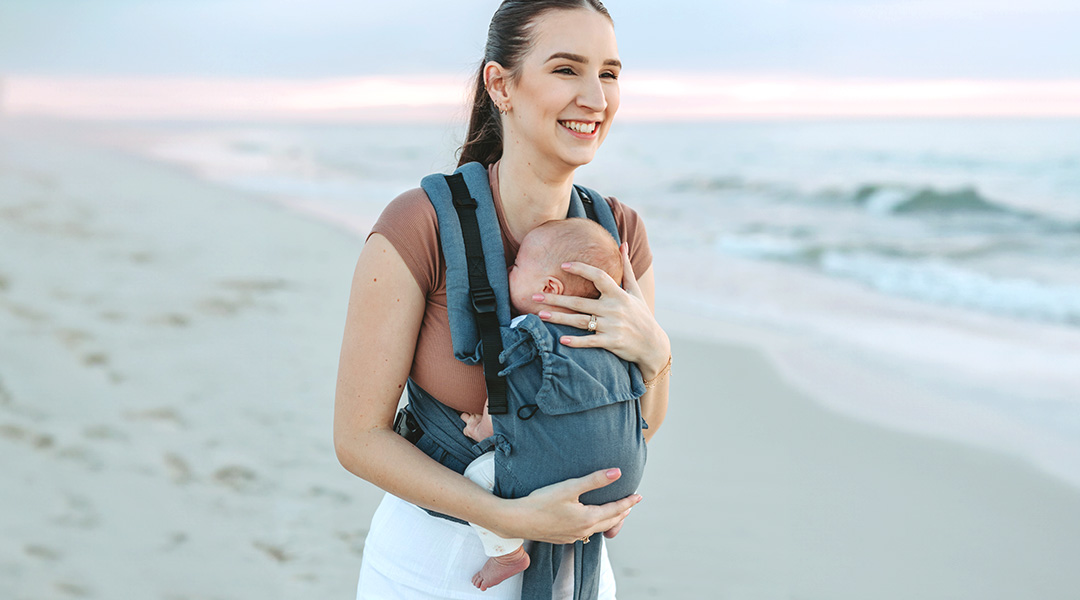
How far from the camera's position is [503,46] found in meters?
1.91

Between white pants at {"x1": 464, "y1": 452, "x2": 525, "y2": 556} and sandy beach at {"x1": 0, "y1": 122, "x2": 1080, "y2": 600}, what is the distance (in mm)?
1950

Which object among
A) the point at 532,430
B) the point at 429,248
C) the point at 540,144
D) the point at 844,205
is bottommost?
the point at 844,205

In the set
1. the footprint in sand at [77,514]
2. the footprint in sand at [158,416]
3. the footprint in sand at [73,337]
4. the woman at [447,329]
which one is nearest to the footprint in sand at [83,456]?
the footprint in sand at [77,514]

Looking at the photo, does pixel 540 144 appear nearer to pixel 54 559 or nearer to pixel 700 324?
pixel 54 559

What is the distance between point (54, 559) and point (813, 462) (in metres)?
3.68

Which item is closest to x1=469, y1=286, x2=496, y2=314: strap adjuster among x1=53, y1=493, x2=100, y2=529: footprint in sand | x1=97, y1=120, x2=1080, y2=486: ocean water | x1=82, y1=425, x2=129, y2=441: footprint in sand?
x1=97, y1=120, x2=1080, y2=486: ocean water

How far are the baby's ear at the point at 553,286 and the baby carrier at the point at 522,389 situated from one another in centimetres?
8

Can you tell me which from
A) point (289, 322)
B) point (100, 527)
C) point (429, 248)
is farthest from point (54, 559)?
point (289, 322)

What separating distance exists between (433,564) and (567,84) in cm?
106

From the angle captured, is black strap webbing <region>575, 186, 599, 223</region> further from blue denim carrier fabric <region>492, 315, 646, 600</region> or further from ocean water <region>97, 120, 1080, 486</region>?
ocean water <region>97, 120, 1080, 486</region>

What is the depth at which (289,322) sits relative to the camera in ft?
21.6

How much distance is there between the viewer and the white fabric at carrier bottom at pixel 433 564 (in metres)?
1.86

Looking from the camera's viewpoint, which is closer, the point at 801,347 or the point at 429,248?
the point at 429,248

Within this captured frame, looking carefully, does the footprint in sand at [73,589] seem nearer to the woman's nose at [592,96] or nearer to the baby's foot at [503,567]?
the baby's foot at [503,567]
